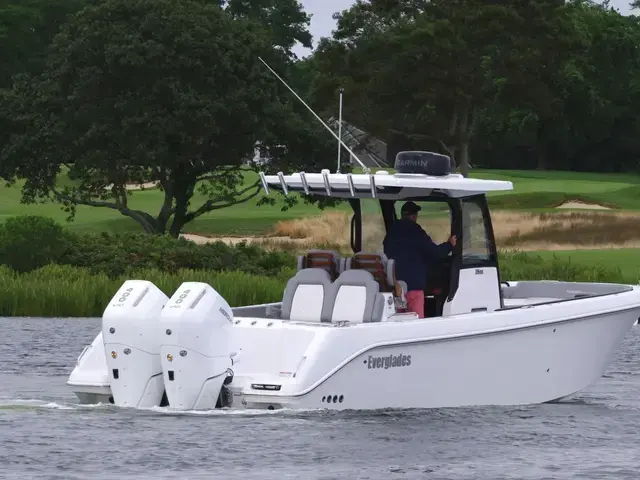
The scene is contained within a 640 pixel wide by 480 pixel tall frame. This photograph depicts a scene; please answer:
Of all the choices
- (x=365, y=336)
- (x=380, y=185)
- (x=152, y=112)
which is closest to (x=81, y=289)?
(x=380, y=185)

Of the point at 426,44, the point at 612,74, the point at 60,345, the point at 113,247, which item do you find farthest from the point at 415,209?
the point at 612,74

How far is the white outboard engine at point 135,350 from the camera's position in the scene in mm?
13734

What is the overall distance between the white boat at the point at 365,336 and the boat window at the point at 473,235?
1cm

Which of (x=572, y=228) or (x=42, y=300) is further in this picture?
(x=572, y=228)

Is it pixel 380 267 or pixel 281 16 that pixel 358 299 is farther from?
pixel 281 16

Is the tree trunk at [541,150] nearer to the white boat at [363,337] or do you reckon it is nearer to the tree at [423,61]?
Result: the tree at [423,61]

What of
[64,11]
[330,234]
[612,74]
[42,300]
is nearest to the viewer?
[42,300]

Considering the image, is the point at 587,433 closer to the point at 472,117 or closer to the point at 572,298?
the point at 572,298

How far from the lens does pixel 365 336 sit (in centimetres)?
1402

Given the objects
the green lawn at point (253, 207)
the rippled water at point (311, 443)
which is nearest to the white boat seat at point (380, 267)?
the rippled water at point (311, 443)

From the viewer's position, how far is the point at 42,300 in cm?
2531

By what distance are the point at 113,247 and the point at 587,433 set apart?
729 inches

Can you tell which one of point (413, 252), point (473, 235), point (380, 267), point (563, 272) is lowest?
point (563, 272)

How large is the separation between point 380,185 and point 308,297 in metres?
1.22
